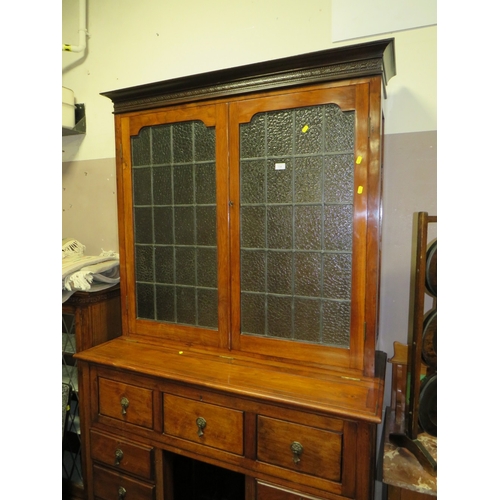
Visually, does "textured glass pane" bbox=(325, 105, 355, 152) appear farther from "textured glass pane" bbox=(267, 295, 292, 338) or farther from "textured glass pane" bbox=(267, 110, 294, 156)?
"textured glass pane" bbox=(267, 295, 292, 338)

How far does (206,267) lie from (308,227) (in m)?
0.46

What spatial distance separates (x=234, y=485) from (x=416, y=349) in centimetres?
127

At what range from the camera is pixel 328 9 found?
1562mm

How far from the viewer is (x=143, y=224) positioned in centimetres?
154

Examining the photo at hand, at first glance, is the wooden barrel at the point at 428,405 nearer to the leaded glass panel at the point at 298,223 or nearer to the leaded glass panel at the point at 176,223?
the leaded glass panel at the point at 298,223

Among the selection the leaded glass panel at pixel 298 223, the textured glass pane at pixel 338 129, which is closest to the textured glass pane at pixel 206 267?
the leaded glass panel at pixel 298 223

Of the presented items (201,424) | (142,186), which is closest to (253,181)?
(142,186)

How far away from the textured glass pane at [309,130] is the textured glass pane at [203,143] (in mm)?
350

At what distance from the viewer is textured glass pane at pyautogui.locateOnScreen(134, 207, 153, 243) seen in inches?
60.1

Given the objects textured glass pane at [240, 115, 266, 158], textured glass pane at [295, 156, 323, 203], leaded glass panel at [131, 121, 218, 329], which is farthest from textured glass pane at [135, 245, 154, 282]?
textured glass pane at [295, 156, 323, 203]

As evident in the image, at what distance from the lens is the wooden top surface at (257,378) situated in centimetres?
104

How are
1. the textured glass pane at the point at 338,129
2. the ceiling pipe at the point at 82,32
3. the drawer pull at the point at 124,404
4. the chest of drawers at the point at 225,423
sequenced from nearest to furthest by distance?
the chest of drawers at the point at 225,423, the textured glass pane at the point at 338,129, the drawer pull at the point at 124,404, the ceiling pipe at the point at 82,32
